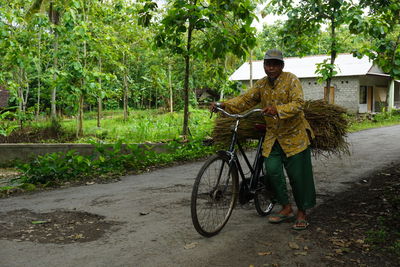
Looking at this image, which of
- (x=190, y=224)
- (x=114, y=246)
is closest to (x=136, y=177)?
(x=190, y=224)

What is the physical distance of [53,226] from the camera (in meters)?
4.34

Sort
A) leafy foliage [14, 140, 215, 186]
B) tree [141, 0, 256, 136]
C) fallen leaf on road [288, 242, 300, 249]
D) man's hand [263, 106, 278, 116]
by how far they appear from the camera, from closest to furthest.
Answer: fallen leaf on road [288, 242, 300, 249] < man's hand [263, 106, 278, 116] < leafy foliage [14, 140, 215, 186] < tree [141, 0, 256, 136]

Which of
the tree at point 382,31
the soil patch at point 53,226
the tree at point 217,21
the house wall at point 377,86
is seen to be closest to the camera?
the soil patch at point 53,226

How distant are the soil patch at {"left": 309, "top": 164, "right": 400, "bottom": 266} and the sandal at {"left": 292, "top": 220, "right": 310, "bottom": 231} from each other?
82mm

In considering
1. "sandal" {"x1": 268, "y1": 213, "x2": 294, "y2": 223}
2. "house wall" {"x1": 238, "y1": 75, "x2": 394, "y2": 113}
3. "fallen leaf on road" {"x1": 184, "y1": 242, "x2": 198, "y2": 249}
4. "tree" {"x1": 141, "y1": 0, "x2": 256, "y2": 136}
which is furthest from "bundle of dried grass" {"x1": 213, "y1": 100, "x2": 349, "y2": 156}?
"house wall" {"x1": 238, "y1": 75, "x2": 394, "y2": 113}

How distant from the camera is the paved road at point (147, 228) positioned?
3377 millimetres

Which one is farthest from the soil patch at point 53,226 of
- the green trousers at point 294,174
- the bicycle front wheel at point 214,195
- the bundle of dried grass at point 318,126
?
the green trousers at point 294,174

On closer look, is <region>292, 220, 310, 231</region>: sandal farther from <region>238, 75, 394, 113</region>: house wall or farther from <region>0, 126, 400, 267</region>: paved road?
<region>238, 75, 394, 113</region>: house wall

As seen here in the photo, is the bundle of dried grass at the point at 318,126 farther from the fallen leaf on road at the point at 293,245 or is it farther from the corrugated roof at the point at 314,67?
the corrugated roof at the point at 314,67

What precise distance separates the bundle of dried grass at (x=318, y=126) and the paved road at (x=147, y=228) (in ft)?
3.13

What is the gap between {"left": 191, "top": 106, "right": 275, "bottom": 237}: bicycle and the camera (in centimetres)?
371

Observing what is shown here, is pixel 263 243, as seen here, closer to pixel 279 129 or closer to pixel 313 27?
pixel 279 129

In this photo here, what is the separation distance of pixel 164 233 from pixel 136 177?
3.42 m

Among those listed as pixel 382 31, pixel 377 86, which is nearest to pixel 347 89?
pixel 377 86
